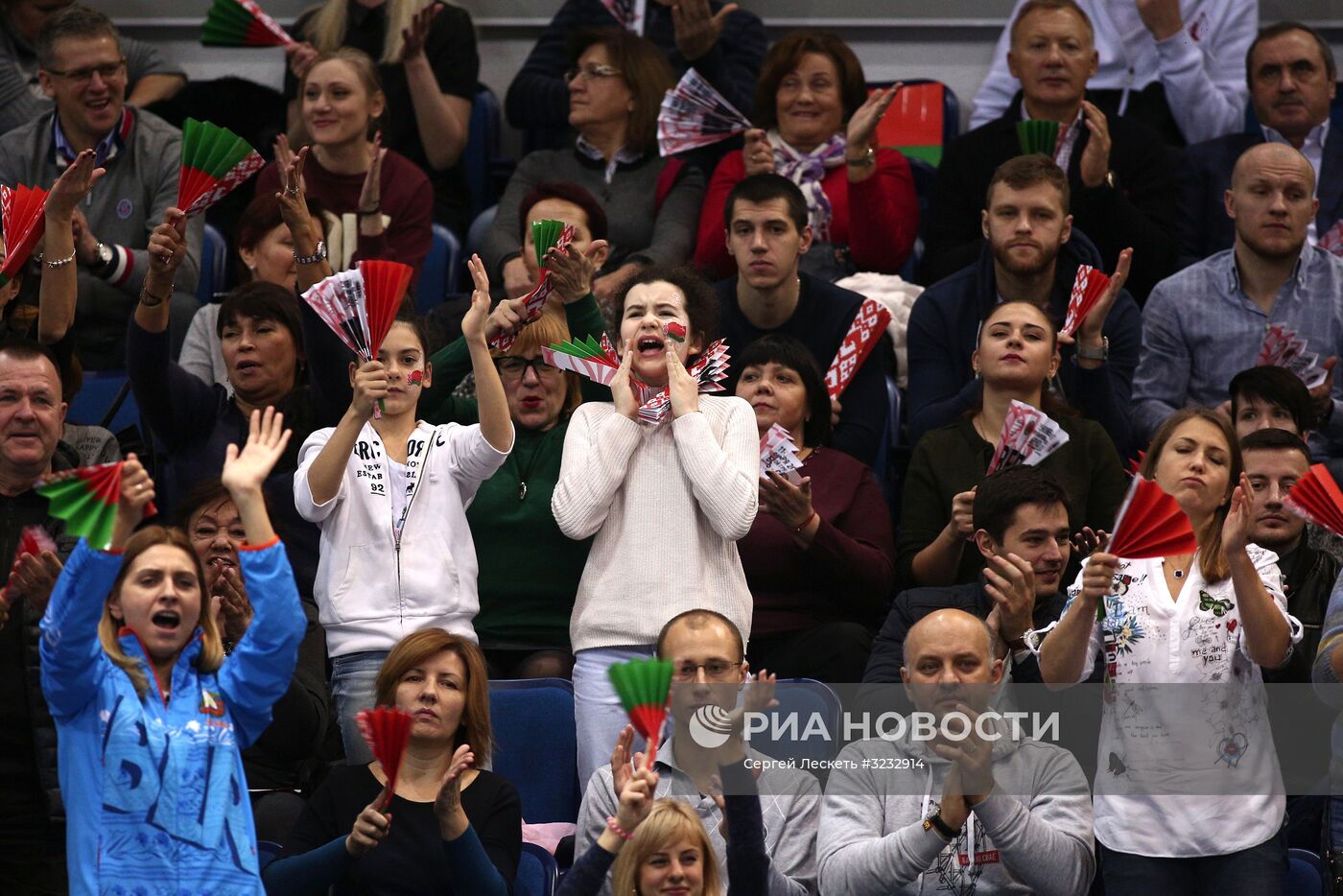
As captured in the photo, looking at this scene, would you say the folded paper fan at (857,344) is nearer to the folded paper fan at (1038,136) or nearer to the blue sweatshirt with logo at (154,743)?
the folded paper fan at (1038,136)

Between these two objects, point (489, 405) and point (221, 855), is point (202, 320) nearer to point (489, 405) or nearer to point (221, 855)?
point (489, 405)

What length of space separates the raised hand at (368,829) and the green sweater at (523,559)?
3.58 ft

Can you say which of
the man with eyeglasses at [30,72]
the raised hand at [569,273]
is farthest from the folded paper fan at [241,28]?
the raised hand at [569,273]

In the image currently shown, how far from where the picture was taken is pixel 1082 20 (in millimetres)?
6293

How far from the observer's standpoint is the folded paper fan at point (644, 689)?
3588 mm

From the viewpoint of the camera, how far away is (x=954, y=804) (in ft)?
12.0

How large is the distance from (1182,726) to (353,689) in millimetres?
1837

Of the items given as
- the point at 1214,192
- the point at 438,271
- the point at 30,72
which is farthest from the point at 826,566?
the point at 30,72

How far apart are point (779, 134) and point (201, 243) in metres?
1.93

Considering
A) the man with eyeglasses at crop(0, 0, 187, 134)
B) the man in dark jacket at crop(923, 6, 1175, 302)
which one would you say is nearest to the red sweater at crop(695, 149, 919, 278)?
the man in dark jacket at crop(923, 6, 1175, 302)

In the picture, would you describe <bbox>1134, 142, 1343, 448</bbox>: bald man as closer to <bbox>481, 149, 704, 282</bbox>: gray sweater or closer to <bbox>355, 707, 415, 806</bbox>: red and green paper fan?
<bbox>481, 149, 704, 282</bbox>: gray sweater

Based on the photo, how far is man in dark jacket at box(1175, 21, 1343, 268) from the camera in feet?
20.9

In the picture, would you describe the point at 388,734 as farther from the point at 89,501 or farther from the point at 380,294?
the point at 380,294

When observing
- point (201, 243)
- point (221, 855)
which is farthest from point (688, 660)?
point (201, 243)
